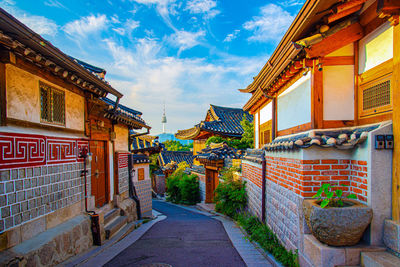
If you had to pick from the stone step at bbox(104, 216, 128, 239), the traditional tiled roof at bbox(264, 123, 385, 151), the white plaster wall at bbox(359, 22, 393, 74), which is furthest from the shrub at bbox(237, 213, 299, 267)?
the stone step at bbox(104, 216, 128, 239)

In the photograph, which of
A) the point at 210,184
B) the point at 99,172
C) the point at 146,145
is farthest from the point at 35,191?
the point at 146,145

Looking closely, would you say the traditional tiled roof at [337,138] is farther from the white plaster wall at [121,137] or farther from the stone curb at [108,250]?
the white plaster wall at [121,137]

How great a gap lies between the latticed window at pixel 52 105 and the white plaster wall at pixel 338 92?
5375 mm

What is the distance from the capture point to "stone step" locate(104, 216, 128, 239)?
21.8 ft

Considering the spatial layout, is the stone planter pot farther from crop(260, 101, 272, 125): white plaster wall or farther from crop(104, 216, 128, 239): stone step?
crop(104, 216, 128, 239): stone step

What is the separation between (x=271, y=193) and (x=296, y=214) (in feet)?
5.32

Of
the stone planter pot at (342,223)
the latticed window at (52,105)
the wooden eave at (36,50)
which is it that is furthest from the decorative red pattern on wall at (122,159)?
the stone planter pot at (342,223)

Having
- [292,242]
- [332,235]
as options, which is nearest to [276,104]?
[292,242]

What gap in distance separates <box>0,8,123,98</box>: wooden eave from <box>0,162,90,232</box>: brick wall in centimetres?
188

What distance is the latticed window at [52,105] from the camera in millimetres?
4727

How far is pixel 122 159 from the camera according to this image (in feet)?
30.9

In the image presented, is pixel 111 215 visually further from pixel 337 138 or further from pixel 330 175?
pixel 337 138

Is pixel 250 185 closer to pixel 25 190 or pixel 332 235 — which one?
pixel 332 235

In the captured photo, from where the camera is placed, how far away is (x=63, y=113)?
543 cm
